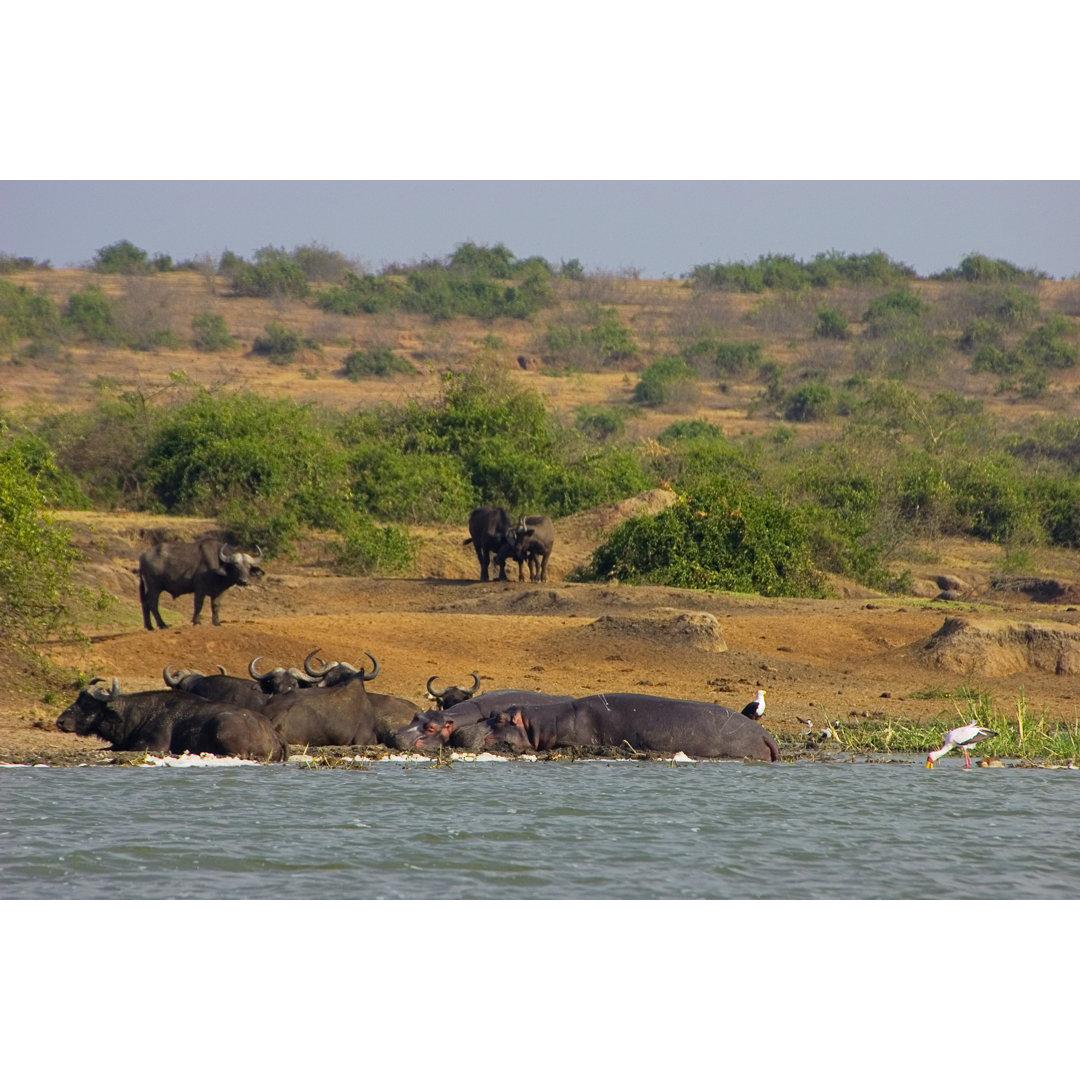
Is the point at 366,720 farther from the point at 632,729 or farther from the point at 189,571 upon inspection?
the point at 189,571

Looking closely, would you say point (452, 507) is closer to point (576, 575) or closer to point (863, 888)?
point (576, 575)

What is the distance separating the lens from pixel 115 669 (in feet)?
44.3

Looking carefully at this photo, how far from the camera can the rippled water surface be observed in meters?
7.21

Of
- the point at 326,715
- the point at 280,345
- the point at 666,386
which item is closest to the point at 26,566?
the point at 326,715

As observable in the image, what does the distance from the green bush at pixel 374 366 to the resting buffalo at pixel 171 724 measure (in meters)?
37.1

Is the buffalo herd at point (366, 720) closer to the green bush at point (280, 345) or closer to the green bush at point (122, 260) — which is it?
the green bush at point (280, 345)

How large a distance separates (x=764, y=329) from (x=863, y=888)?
52163 mm

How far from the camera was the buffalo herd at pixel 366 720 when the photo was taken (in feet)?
34.9

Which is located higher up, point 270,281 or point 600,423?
point 270,281

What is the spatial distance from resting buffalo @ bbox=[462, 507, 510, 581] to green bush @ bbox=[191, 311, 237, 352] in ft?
101

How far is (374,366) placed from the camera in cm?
4778

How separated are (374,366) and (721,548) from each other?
29.0 meters

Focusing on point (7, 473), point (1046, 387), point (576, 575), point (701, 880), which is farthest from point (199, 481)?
point (1046, 387)

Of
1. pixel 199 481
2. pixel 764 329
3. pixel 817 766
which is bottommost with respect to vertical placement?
pixel 817 766
